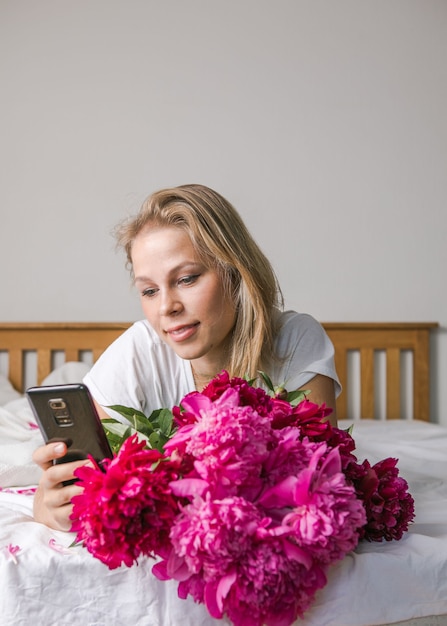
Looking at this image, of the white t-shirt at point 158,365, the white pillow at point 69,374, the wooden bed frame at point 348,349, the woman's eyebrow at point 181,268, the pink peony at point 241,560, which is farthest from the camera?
the wooden bed frame at point 348,349

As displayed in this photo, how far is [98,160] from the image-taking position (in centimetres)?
234

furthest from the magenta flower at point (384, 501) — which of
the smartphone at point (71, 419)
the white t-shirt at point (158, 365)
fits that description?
the white t-shirt at point (158, 365)

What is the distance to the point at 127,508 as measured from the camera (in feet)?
1.75

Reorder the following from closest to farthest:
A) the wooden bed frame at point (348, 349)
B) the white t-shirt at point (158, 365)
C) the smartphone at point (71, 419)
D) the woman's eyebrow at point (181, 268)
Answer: the smartphone at point (71, 419), the woman's eyebrow at point (181, 268), the white t-shirt at point (158, 365), the wooden bed frame at point (348, 349)

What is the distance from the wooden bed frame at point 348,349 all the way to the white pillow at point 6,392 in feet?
0.32

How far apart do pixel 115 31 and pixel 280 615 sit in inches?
87.4

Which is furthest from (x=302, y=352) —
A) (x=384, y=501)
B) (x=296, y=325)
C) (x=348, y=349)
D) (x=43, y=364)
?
(x=43, y=364)

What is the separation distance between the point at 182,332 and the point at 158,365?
194 mm

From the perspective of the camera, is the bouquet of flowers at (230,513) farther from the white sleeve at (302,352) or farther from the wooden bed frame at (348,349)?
the wooden bed frame at (348,349)

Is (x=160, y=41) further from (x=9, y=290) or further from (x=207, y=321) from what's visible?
(x=207, y=321)

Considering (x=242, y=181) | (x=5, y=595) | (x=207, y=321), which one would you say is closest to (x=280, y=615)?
(x=5, y=595)

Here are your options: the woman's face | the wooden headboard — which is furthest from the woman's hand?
the wooden headboard

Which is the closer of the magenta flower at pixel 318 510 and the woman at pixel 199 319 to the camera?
the magenta flower at pixel 318 510

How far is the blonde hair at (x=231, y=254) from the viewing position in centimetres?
106
